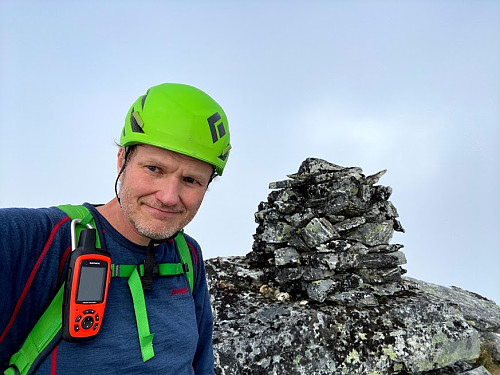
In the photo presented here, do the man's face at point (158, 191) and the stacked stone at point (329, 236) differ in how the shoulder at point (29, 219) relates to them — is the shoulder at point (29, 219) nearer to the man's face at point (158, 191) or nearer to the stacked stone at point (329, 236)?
the man's face at point (158, 191)

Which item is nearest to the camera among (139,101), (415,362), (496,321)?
(139,101)

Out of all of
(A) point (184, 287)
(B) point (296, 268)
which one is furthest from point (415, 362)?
(A) point (184, 287)

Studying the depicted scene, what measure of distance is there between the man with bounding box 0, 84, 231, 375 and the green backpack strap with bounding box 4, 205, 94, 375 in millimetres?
45

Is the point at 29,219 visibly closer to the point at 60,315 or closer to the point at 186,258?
the point at 60,315

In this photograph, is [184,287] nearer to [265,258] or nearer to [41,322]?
[41,322]

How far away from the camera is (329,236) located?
8078 millimetres

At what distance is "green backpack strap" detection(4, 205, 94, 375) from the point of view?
2.82 metres

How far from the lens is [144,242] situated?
11.6 feet

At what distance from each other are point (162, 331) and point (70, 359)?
0.78m

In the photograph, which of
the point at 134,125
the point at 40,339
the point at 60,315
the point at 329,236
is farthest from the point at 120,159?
the point at 329,236

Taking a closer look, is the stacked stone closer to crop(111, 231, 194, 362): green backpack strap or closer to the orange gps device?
Result: crop(111, 231, 194, 362): green backpack strap

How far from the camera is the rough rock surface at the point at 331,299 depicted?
6.57m

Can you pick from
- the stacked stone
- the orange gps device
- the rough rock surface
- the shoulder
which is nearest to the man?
the shoulder

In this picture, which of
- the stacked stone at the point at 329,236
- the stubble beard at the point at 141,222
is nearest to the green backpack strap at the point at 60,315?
the stubble beard at the point at 141,222
